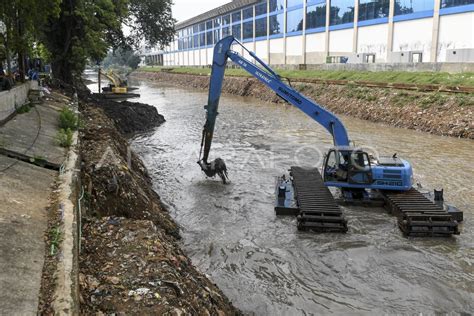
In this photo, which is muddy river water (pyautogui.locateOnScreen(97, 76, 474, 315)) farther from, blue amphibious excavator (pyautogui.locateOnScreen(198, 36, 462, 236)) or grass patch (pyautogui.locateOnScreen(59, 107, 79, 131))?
grass patch (pyautogui.locateOnScreen(59, 107, 79, 131))

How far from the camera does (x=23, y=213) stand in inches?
251

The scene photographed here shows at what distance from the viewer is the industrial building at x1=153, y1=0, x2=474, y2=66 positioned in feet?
111

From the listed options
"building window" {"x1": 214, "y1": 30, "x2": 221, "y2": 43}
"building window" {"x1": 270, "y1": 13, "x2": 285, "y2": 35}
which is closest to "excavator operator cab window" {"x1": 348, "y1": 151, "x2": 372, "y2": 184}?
"building window" {"x1": 270, "y1": 13, "x2": 285, "y2": 35}

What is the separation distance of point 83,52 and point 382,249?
20.0m

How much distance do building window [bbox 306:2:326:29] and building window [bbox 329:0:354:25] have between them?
184 centimetres

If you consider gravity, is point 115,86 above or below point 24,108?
below

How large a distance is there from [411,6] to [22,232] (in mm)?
39475

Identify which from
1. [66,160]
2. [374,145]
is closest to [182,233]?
[66,160]

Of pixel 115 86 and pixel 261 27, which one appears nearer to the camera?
pixel 115 86

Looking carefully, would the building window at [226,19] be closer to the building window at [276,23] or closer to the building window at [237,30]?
the building window at [237,30]

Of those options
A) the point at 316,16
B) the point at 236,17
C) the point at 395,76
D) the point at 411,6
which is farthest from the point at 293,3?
the point at 395,76

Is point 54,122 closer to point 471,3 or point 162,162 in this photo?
point 162,162

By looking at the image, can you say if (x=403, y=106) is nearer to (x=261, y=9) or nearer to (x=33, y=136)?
(x=33, y=136)

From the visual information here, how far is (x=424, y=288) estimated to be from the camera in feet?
25.4
